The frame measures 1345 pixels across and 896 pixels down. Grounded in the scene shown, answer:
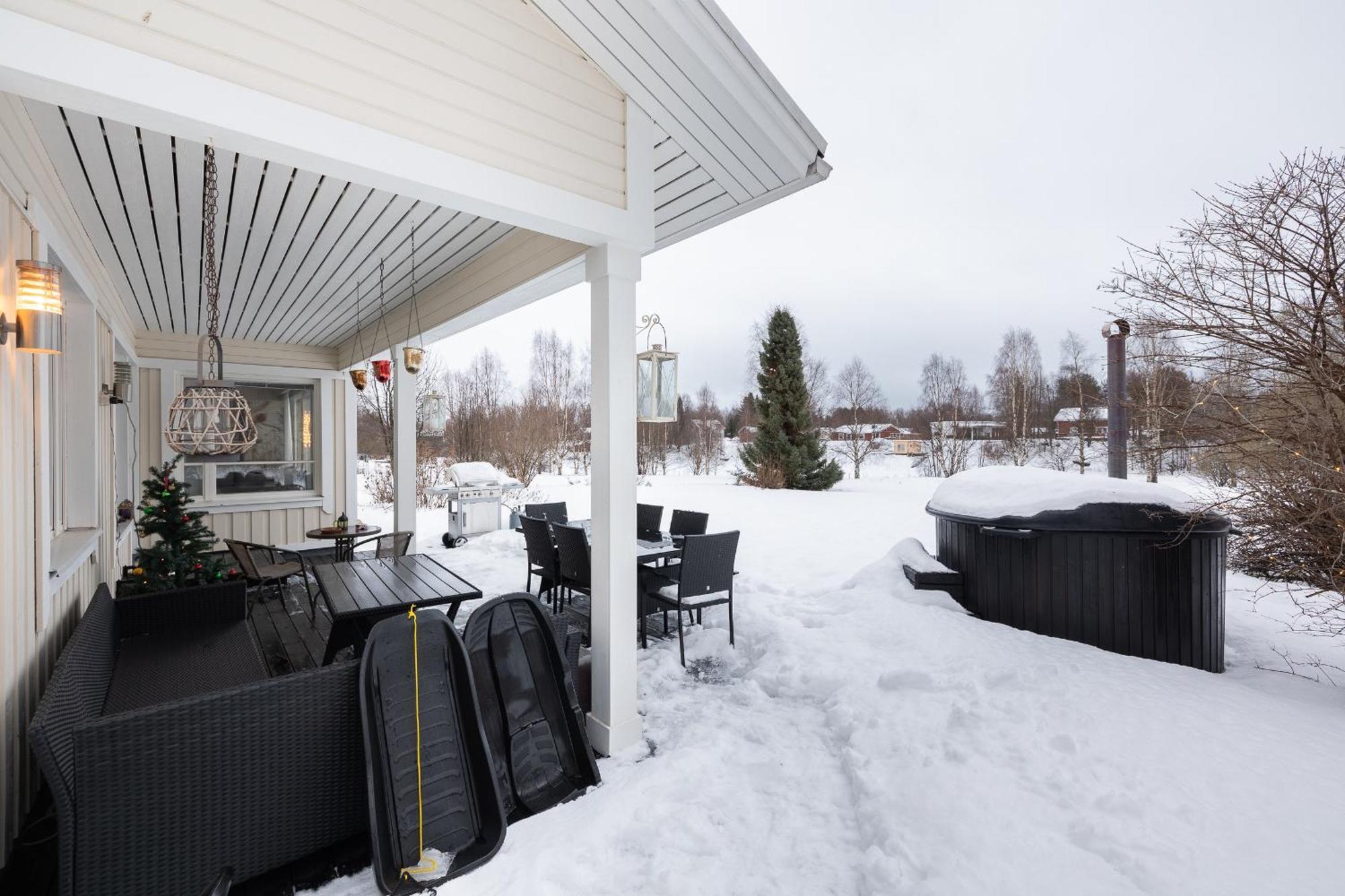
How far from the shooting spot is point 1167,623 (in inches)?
130

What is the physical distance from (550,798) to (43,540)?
208cm

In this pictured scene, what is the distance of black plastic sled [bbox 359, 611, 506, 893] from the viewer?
6.04 feet

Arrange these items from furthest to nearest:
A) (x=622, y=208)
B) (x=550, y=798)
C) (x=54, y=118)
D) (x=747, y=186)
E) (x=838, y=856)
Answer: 1. (x=747, y=186)
2. (x=622, y=208)
3. (x=550, y=798)
4. (x=54, y=118)
5. (x=838, y=856)

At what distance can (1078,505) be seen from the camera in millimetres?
3492

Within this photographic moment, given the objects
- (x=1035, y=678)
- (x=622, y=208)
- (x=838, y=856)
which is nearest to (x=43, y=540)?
(x=622, y=208)

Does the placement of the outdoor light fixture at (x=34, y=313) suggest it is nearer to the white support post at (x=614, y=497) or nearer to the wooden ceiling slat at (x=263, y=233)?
the wooden ceiling slat at (x=263, y=233)

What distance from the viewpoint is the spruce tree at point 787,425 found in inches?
552

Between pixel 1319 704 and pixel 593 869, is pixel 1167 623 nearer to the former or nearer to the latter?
pixel 1319 704

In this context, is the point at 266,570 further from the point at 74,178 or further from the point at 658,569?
the point at 658,569

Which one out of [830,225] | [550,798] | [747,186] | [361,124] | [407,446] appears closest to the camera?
[361,124]

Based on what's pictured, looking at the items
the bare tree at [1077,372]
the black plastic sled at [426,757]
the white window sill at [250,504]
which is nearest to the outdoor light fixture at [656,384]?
the black plastic sled at [426,757]

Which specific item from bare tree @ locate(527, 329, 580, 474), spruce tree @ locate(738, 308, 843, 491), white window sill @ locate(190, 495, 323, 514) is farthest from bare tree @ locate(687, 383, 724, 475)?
white window sill @ locate(190, 495, 323, 514)

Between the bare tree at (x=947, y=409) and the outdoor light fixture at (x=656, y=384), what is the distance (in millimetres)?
12939

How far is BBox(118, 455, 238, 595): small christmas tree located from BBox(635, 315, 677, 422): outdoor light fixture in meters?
3.05
